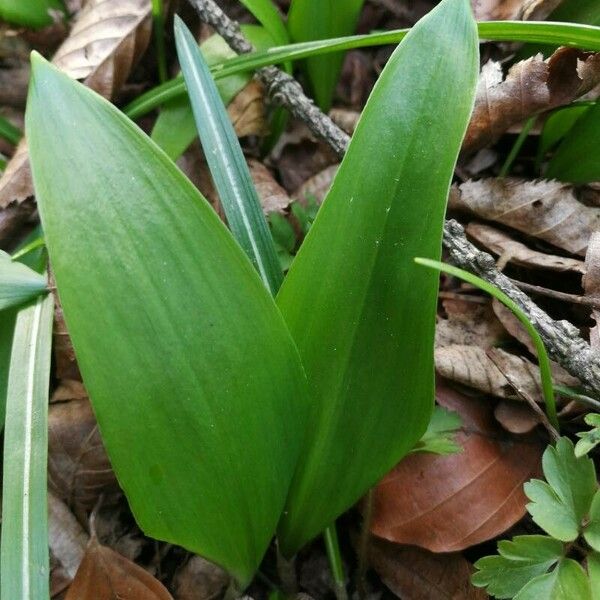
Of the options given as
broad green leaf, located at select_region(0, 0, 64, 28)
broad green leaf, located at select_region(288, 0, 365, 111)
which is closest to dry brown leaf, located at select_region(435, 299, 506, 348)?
broad green leaf, located at select_region(288, 0, 365, 111)

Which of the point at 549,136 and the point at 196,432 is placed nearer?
the point at 196,432

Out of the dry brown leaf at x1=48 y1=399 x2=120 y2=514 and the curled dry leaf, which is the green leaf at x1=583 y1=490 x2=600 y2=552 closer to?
the dry brown leaf at x1=48 y1=399 x2=120 y2=514

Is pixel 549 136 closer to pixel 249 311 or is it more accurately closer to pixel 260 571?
pixel 249 311

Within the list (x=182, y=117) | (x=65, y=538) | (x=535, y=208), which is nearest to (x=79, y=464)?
(x=65, y=538)

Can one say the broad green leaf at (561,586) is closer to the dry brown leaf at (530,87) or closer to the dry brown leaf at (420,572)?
the dry brown leaf at (420,572)

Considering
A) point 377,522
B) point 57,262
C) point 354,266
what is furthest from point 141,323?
point 377,522

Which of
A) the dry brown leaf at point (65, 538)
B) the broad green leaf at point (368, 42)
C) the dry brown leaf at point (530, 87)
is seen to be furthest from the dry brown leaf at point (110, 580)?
the dry brown leaf at point (530, 87)
